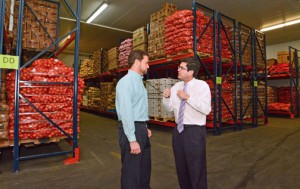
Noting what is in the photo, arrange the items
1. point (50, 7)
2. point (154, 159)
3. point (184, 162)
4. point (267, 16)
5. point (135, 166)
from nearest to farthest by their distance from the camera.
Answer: point (135, 166), point (184, 162), point (154, 159), point (50, 7), point (267, 16)

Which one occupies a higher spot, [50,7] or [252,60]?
[50,7]

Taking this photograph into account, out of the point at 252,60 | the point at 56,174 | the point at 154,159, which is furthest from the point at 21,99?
the point at 252,60

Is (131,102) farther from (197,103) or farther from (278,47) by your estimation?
(278,47)

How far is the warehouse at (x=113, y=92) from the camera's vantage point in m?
3.93

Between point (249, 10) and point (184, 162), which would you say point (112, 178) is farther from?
point (249, 10)

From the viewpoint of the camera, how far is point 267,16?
1219cm

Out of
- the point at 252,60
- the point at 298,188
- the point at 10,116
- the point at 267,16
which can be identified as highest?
the point at 267,16

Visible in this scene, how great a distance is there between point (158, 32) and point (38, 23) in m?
4.06

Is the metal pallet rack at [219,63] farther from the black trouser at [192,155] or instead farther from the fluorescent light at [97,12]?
the fluorescent light at [97,12]

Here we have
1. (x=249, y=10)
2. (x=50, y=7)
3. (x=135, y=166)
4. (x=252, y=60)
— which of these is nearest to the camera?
(x=135, y=166)

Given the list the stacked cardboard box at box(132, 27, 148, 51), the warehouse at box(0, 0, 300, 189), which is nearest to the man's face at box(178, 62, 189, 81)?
the warehouse at box(0, 0, 300, 189)

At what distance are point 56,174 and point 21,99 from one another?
5.36 ft

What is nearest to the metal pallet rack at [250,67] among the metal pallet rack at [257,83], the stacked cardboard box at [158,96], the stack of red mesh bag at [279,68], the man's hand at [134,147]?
the metal pallet rack at [257,83]

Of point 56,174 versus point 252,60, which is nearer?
point 56,174
